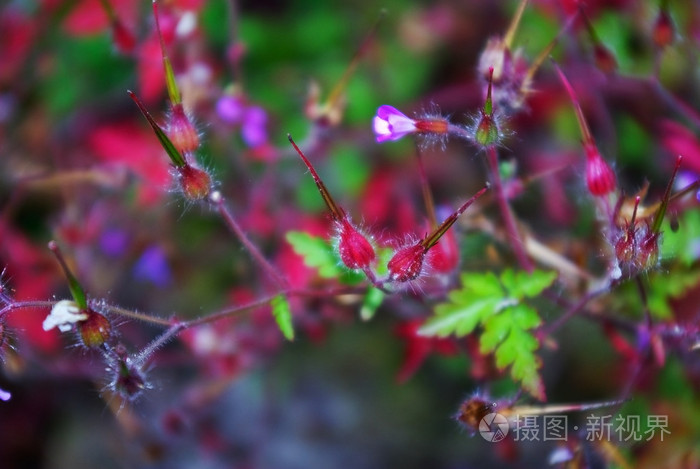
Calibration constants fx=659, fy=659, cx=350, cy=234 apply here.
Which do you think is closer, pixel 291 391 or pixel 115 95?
pixel 291 391

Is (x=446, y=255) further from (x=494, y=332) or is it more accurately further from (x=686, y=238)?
(x=686, y=238)

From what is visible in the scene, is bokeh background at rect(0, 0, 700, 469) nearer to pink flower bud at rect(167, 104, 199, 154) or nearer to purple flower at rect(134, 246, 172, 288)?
purple flower at rect(134, 246, 172, 288)

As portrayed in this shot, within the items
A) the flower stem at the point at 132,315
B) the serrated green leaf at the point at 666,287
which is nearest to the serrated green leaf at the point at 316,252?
the flower stem at the point at 132,315

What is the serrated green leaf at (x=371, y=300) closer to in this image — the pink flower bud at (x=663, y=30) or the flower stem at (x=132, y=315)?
the flower stem at (x=132, y=315)

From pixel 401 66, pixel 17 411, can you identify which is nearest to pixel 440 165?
pixel 401 66

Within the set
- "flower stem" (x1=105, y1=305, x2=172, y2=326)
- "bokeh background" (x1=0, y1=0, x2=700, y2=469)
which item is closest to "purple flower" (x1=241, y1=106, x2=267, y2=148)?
"bokeh background" (x1=0, y1=0, x2=700, y2=469)

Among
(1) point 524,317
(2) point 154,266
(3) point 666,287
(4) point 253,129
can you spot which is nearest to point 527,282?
(1) point 524,317

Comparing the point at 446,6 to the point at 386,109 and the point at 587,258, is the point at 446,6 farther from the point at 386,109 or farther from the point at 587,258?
the point at 386,109

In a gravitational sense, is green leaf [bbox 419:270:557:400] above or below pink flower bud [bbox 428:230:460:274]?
below
